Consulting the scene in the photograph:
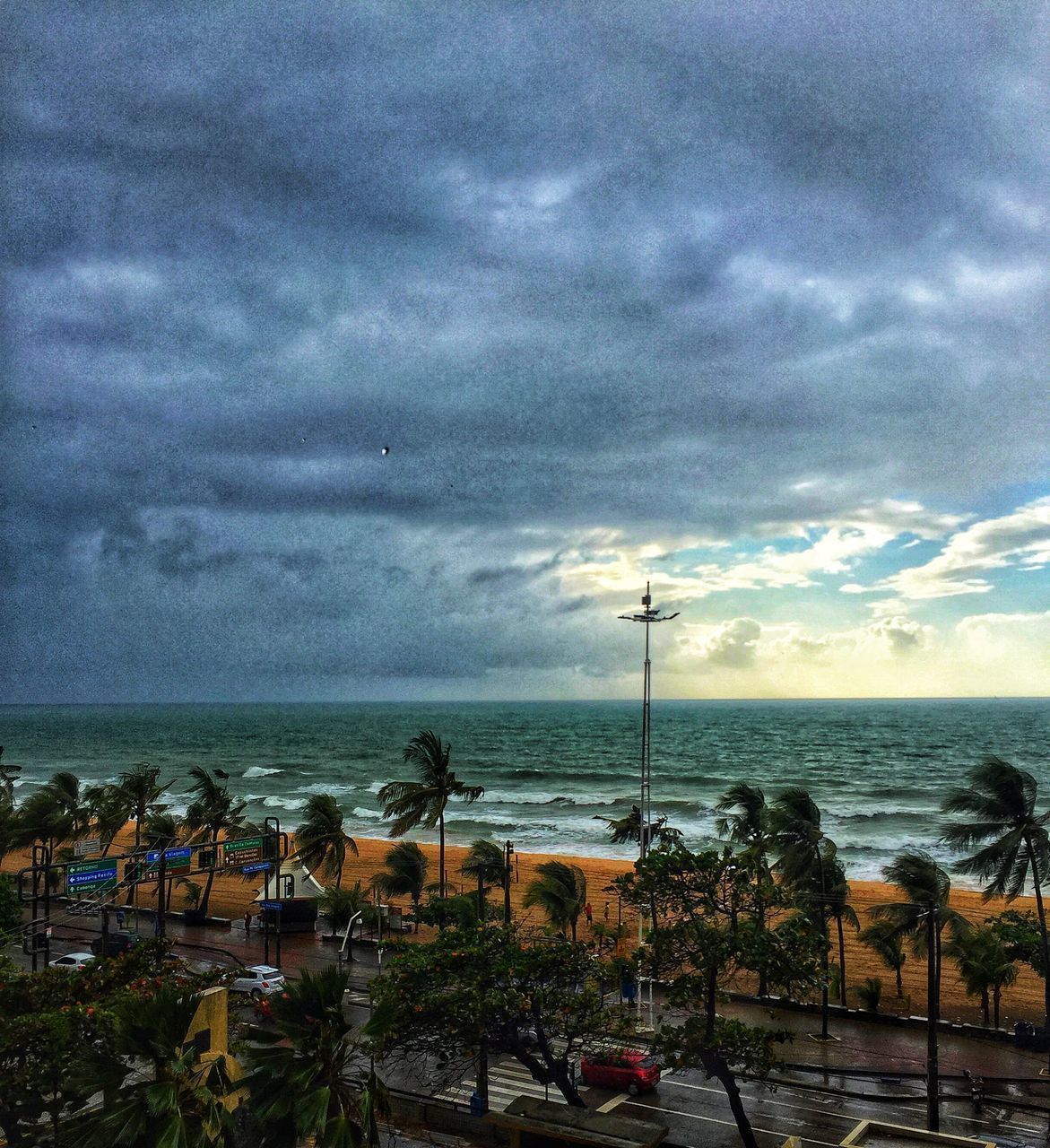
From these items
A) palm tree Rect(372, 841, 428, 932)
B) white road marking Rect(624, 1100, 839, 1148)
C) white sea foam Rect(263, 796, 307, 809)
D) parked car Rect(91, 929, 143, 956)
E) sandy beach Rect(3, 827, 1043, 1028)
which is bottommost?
white sea foam Rect(263, 796, 307, 809)

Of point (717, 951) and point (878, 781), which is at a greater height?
point (717, 951)

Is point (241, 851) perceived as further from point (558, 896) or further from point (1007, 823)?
point (1007, 823)

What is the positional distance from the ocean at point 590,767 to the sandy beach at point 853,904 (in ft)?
26.0

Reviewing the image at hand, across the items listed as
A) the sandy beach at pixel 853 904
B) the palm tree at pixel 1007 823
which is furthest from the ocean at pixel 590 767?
the palm tree at pixel 1007 823

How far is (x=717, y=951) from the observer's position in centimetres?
1928

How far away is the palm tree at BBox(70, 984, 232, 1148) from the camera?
40.5ft

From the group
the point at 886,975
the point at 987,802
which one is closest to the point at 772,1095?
the point at 987,802

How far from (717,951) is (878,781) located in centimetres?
9448

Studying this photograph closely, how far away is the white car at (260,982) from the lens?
2961cm

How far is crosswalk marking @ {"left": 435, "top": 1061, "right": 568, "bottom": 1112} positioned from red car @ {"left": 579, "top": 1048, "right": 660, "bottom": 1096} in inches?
38.6

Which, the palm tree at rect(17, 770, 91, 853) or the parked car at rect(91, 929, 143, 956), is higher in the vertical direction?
the palm tree at rect(17, 770, 91, 853)

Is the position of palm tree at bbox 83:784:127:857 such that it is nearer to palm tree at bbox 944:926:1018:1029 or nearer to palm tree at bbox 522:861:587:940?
palm tree at bbox 522:861:587:940

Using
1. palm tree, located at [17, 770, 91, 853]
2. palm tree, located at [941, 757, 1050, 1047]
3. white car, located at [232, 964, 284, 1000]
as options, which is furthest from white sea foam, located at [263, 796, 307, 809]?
palm tree, located at [941, 757, 1050, 1047]

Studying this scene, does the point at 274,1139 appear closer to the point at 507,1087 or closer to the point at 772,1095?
the point at 507,1087
